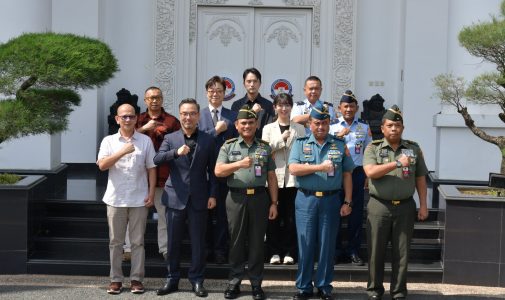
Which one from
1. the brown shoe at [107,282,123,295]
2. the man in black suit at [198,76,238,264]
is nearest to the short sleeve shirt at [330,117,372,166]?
the man in black suit at [198,76,238,264]

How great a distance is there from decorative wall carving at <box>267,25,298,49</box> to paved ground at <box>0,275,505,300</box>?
17.5ft

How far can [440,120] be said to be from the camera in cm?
968

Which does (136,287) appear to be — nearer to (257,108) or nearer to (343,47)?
(257,108)

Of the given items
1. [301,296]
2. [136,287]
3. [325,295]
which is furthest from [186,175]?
[325,295]

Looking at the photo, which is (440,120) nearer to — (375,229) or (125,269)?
(375,229)

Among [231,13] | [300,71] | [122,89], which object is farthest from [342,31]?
[122,89]

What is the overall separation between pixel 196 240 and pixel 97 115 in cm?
497

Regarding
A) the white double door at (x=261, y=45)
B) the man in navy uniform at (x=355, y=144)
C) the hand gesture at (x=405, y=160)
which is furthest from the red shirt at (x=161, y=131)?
the white double door at (x=261, y=45)

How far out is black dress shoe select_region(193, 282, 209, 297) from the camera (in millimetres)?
6646

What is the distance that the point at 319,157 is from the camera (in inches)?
255

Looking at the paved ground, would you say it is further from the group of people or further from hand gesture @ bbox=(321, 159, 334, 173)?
hand gesture @ bbox=(321, 159, 334, 173)

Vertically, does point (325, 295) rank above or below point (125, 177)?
below

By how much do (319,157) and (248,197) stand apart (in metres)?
0.72

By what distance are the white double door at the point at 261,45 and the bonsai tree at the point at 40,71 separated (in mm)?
4337
